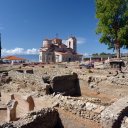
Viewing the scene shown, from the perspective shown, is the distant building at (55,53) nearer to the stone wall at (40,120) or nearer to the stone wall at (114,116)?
the stone wall at (40,120)

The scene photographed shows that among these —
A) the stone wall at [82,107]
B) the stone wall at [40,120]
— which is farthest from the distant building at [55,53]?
the stone wall at [40,120]

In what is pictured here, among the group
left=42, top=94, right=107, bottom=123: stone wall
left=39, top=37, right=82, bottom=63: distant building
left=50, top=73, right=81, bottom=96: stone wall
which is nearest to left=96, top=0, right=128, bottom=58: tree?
left=50, top=73, right=81, bottom=96: stone wall

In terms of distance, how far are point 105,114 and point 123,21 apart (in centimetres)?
2319

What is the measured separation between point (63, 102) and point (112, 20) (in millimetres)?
20912

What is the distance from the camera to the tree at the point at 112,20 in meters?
30.4

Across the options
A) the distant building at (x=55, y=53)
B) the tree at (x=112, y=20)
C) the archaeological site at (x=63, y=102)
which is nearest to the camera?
the archaeological site at (x=63, y=102)

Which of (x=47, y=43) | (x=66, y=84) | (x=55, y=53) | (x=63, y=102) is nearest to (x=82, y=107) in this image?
(x=63, y=102)

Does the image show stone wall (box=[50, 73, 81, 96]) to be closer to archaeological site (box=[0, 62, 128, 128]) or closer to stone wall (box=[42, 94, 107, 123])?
archaeological site (box=[0, 62, 128, 128])

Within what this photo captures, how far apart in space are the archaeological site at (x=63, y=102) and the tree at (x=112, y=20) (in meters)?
11.8

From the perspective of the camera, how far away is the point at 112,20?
30703 mm

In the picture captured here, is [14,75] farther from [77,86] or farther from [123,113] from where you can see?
[123,113]

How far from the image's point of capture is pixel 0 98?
18750 millimetres

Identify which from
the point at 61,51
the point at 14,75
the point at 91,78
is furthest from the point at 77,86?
the point at 61,51

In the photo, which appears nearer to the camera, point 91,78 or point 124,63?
point 91,78
